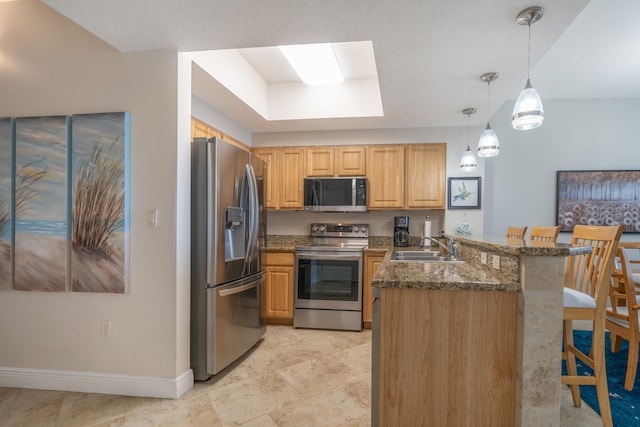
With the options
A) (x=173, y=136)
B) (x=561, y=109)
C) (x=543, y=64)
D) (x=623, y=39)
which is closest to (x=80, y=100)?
(x=173, y=136)

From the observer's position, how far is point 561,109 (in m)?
4.08

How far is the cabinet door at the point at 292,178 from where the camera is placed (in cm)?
395

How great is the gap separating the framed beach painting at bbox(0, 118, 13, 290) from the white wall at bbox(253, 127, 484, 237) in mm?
2348

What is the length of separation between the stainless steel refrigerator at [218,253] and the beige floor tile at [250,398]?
8.0 inches

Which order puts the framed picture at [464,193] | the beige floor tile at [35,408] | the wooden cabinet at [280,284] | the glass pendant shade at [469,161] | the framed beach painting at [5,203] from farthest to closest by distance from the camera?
the framed picture at [464,193] < the wooden cabinet at [280,284] < the glass pendant shade at [469,161] < the framed beach painting at [5,203] < the beige floor tile at [35,408]

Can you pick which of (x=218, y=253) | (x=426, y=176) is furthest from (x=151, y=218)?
(x=426, y=176)

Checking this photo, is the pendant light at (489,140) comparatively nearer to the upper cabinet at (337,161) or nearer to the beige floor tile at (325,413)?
the upper cabinet at (337,161)

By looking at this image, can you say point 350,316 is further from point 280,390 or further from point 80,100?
point 80,100

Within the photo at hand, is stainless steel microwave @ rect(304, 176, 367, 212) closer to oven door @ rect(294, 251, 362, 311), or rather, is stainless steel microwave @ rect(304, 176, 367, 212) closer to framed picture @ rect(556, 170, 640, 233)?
oven door @ rect(294, 251, 362, 311)

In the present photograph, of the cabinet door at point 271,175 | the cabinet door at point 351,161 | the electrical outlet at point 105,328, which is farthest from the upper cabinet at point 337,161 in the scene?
the electrical outlet at point 105,328

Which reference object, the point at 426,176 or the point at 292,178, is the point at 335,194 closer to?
the point at 292,178

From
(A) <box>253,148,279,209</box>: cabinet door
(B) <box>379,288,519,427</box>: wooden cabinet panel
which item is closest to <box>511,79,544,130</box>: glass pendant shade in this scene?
(B) <box>379,288,519,427</box>: wooden cabinet panel

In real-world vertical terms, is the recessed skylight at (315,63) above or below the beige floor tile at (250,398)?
above

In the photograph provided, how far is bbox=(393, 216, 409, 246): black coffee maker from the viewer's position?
12.5 feet
